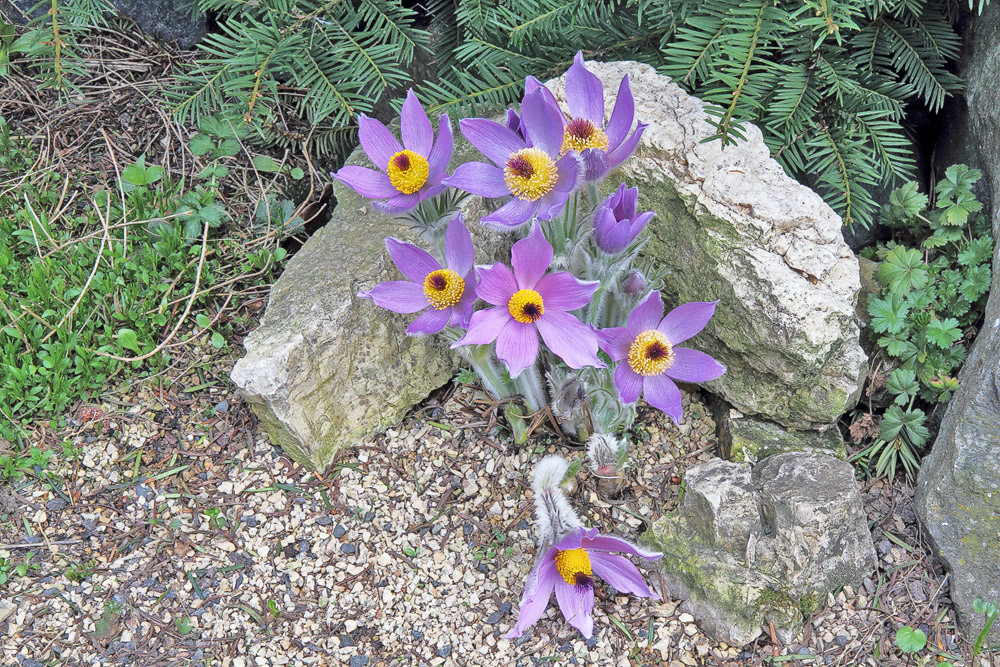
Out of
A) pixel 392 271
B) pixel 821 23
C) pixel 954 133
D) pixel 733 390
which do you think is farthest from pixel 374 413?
pixel 954 133

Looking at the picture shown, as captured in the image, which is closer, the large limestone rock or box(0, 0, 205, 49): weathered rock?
the large limestone rock

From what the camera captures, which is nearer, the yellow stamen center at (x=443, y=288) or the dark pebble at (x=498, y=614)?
the yellow stamen center at (x=443, y=288)

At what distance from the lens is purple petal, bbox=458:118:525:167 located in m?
1.92

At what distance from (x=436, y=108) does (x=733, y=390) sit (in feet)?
3.93

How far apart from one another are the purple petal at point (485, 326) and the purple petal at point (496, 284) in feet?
0.08

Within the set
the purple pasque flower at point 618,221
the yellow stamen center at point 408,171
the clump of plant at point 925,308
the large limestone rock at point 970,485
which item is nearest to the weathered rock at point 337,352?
the yellow stamen center at point 408,171

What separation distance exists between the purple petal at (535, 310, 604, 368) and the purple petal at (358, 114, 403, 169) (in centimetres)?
60

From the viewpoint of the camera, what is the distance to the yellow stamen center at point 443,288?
1881mm

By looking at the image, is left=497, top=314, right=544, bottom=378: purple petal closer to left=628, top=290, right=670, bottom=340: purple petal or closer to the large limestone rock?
left=628, top=290, right=670, bottom=340: purple petal

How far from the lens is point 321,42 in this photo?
2561 mm

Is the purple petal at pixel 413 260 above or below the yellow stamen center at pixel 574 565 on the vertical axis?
above

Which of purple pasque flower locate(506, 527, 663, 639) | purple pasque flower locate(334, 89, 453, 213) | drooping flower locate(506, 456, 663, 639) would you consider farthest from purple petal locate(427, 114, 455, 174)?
purple pasque flower locate(506, 527, 663, 639)

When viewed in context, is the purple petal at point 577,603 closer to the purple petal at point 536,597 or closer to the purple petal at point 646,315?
the purple petal at point 536,597

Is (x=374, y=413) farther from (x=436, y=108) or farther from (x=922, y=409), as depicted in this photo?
(x=922, y=409)
